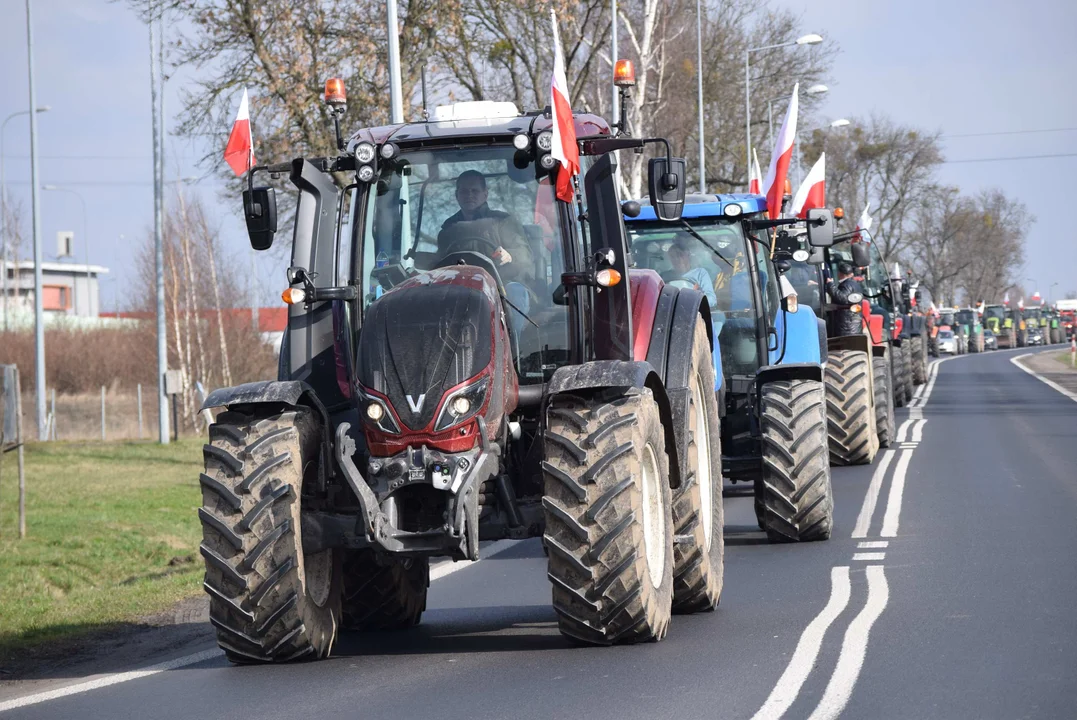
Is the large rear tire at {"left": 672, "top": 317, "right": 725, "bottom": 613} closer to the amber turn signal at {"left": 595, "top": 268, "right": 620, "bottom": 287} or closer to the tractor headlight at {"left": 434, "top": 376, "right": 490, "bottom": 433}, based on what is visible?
the amber turn signal at {"left": 595, "top": 268, "right": 620, "bottom": 287}

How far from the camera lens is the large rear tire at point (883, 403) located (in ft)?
69.5

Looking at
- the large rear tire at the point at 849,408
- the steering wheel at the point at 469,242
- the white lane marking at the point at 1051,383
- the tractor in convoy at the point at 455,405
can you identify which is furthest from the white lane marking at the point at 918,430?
the steering wheel at the point at 469,242

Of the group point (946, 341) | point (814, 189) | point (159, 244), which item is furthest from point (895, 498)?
point (946, 341)

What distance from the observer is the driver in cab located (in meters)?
8.23

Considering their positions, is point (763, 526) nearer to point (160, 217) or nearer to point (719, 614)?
point (719, 614)

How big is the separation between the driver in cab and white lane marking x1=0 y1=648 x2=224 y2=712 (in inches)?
99.0

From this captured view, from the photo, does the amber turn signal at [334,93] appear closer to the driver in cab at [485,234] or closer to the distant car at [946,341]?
the driver in cab at [485,234]

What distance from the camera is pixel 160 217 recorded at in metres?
32.8

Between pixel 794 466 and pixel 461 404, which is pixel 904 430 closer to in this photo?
pixel 794 466

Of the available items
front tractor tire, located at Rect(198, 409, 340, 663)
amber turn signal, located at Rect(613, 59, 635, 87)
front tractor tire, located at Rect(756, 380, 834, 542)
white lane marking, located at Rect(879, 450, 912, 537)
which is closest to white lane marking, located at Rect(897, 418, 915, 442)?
white lane marking, located at Rect(879, 450, 912, 537)

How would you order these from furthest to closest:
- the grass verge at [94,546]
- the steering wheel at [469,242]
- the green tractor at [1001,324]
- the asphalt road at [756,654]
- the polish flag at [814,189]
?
1. the green tractor at [1001,324]
2. the polish flag at [814,189]
3. the grass verge at [94,546]
4. the steering wheel at [469,242]
5. the asphalt road at [756,654]

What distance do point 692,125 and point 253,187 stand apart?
132 feet

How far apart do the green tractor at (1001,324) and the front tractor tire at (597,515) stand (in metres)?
77.9

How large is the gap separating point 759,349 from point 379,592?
19.1 ft
